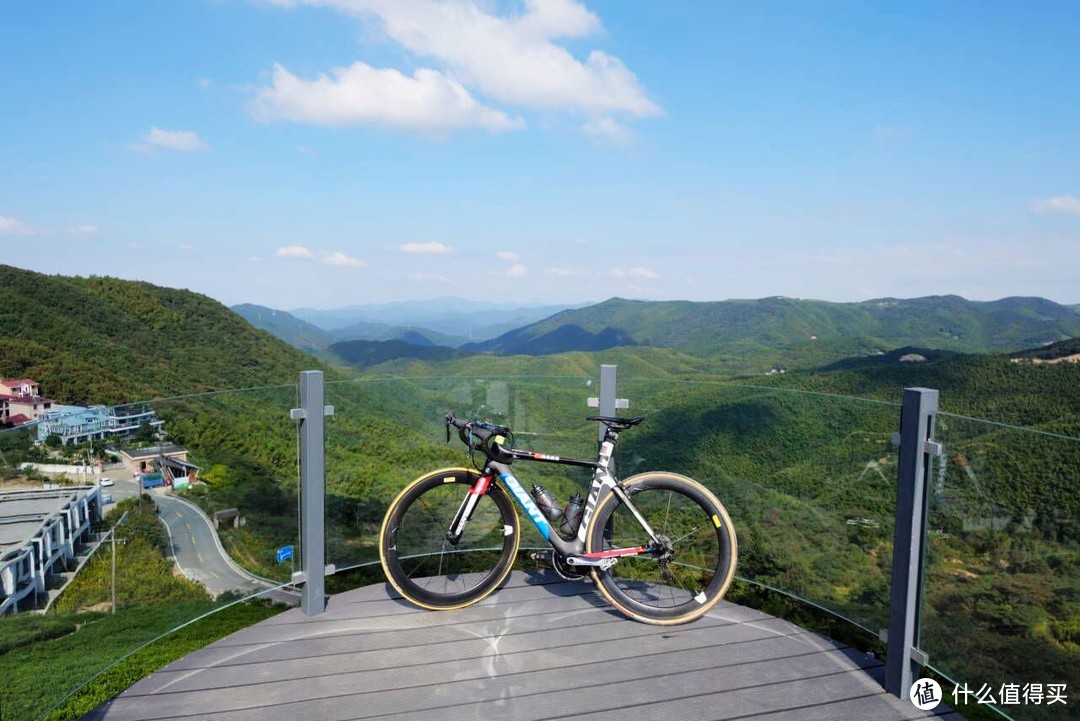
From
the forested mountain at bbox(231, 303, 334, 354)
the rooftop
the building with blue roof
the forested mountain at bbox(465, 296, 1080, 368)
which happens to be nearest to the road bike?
the building with blue roof

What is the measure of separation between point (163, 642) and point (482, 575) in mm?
1996

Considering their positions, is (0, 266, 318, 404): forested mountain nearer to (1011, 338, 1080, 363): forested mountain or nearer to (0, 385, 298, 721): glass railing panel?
(0, 385, 298, 721): glass railing panel

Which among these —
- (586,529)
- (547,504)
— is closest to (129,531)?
(547,504)

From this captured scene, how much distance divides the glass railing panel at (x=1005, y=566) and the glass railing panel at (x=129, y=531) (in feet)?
8.64

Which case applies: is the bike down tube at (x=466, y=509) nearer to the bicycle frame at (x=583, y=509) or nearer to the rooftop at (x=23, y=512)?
the bicycle frame at (x=583, y=509)

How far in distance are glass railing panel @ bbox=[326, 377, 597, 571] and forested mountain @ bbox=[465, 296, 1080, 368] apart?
264 feet

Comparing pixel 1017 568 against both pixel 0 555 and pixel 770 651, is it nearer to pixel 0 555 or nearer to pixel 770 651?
pixel 770 651

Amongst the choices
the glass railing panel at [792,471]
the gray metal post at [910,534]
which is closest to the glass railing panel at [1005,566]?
the gray metal post at [910,534]

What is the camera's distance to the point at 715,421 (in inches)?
135

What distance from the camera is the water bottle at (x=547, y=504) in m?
3.22

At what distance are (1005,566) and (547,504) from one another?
1789mm

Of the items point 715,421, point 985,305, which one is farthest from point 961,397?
point 985,305

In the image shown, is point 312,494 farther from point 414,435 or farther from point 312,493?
point 414,435

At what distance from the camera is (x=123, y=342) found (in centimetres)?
4544
